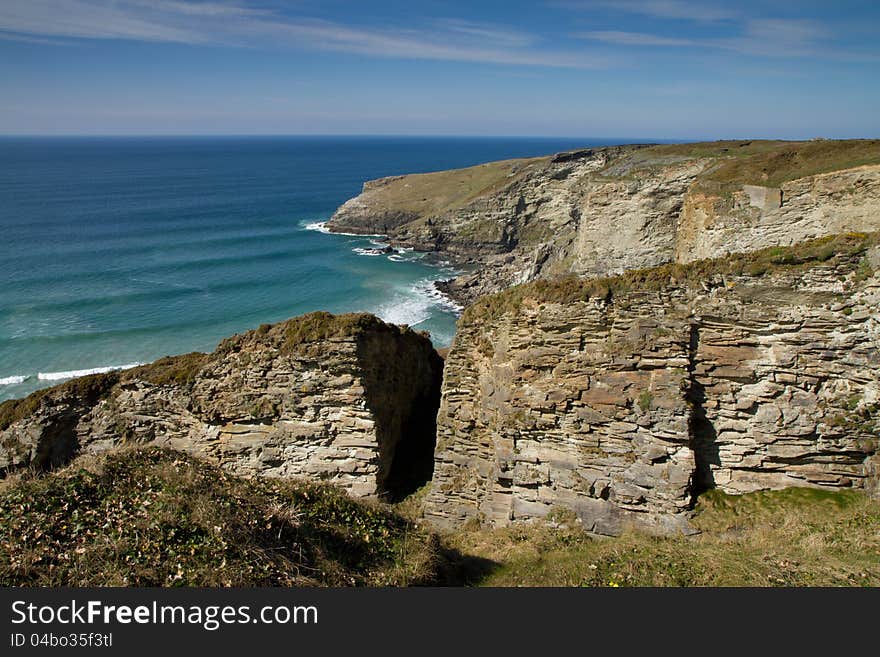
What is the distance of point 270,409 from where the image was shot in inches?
607

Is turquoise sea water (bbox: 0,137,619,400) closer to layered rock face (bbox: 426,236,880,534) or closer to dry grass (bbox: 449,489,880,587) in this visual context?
layered rock face (bbox: 426,236,880,534)

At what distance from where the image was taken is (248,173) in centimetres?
16500

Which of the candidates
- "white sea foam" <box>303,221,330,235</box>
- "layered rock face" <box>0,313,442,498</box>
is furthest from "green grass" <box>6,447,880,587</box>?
"white sea foam" <box>303,221,330,235</box>

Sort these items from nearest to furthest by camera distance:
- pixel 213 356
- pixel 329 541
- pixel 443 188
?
pixel 329 541 → pixel 213 356 → pixel 443 188

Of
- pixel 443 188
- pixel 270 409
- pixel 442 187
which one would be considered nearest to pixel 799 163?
pixel 270 409

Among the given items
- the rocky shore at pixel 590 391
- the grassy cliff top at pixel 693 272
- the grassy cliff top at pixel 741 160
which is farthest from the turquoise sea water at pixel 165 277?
the grassy cliff top at pixel 693 272

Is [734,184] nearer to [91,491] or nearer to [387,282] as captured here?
[91,491]

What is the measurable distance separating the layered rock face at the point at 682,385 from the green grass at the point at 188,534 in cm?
395

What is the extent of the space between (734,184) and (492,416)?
52.5 feet

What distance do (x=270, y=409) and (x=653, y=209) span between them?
2532 centimetres

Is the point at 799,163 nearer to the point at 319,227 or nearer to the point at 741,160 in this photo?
the point at 741,160

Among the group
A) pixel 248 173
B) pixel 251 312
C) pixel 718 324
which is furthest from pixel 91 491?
pixel 248 173

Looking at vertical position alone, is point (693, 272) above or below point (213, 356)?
above

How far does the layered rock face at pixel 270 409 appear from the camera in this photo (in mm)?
15016
